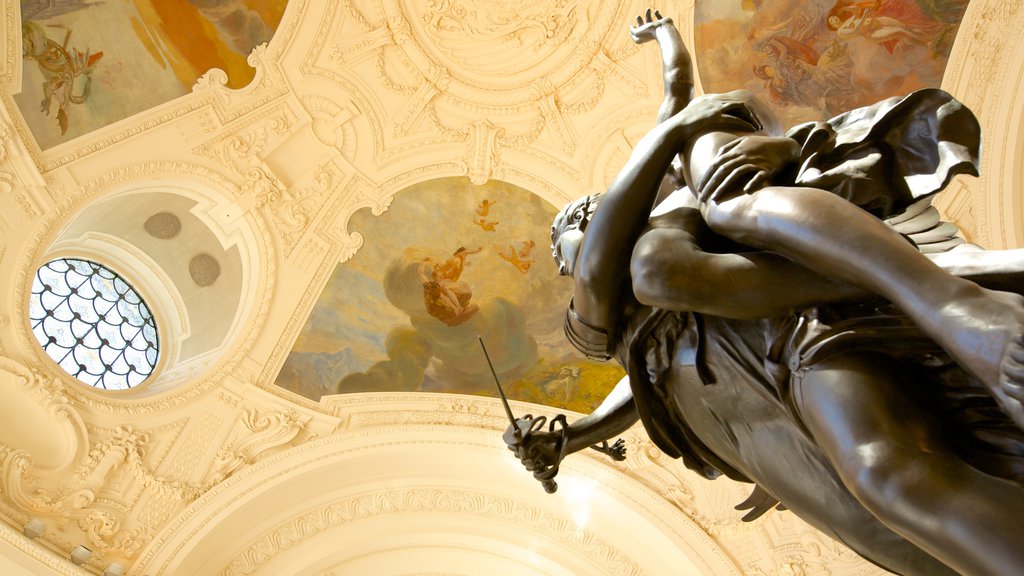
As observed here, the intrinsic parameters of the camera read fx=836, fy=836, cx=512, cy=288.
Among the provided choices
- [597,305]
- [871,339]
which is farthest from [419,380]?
[871,339]

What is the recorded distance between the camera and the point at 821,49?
35.6 ft

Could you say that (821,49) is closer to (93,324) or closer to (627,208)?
(627,208)

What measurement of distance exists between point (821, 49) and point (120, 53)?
28.6 feet

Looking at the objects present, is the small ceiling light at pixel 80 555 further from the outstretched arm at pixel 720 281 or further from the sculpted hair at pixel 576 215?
the outstretched arm at pixel 720 281

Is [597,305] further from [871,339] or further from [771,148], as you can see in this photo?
[871,339]

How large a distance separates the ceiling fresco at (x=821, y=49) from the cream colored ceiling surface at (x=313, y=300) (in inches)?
14.0

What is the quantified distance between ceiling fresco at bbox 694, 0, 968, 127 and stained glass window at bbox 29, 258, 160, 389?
8.13m

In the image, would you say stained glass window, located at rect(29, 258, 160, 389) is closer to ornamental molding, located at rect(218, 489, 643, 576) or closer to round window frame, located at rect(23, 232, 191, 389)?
round window frame, located at rect(23, 232, 191, 389)

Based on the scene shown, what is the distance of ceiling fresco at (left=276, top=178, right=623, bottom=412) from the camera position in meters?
11.3

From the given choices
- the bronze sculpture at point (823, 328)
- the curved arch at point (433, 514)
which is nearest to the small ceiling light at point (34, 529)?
the curved arch at point (433, 514)

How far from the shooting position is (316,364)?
11.1m

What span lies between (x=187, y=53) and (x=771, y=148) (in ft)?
32.2

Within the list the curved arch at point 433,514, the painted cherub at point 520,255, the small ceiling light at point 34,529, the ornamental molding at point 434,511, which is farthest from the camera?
the painted cherub at point 520,255

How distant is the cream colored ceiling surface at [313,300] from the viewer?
9062 mm
